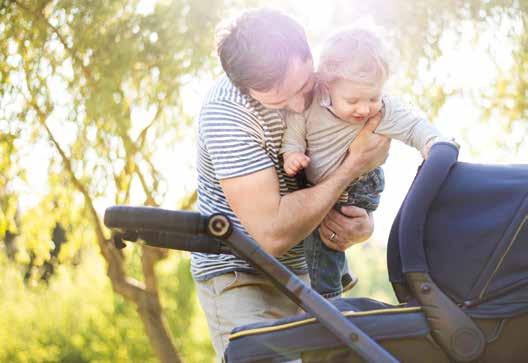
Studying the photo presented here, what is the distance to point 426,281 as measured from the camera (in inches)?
85.7

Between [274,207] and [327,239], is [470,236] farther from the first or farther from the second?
[327,239]

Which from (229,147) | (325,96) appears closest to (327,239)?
(325,96)

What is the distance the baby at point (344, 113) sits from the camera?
2.65 m

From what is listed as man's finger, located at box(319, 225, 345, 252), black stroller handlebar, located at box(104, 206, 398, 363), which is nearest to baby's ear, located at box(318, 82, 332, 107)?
man's finger, located at box(319, 225, 345, 252)

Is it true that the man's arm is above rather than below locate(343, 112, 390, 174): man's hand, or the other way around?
below

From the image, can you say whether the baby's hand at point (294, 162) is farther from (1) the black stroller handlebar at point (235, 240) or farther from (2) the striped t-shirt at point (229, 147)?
(1) the black stroller handlebar at point (235, 240)

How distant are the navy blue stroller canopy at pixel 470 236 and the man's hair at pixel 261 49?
0.46 m

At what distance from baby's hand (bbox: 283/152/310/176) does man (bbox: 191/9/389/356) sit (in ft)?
0.12

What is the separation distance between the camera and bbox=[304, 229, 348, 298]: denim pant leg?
115 inches

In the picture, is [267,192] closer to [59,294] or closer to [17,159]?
[17,159]

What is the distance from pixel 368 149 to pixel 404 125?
0.43ft

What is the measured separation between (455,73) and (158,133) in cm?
208

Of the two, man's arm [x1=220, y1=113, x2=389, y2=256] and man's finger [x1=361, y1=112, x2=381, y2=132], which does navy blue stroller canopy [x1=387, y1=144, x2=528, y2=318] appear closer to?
man's arm [x1=220, y1=113, x2=389, y2=256]

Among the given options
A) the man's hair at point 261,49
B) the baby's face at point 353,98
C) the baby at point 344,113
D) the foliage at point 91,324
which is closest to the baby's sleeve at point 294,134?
the baby at point 344,113
